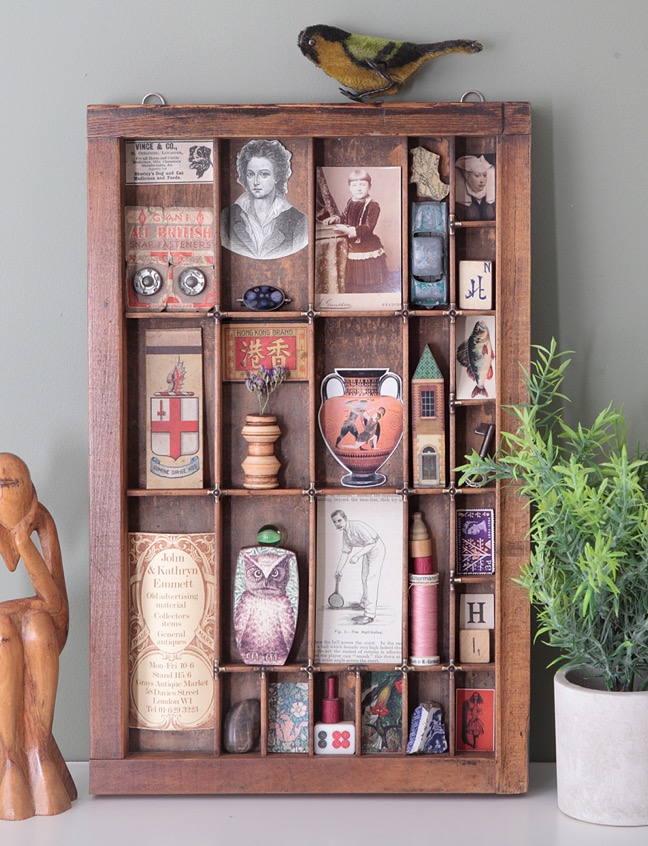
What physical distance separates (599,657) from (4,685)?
3.65 feet

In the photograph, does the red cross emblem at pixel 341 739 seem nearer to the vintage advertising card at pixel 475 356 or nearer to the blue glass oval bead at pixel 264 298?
the vintage advertising card at pixel 475 356

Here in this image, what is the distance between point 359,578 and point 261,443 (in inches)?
13.8

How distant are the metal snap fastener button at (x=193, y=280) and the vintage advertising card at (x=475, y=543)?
0.71 meters

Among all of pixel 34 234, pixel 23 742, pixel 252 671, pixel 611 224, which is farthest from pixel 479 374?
pixel 23 742

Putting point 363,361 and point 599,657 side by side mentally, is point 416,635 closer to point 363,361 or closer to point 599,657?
point 599,657

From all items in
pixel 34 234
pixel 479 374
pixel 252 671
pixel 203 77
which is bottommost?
pixel 252 671

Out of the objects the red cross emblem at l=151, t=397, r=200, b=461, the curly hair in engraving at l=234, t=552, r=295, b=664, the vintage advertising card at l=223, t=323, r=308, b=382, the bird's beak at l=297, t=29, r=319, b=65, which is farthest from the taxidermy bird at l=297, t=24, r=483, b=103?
the curly hair in engraving at l=234, t=552, r=295, b=664

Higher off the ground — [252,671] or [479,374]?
[479,374]

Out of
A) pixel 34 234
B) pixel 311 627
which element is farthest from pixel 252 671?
pixel 34 234

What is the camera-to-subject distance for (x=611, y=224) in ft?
6.39

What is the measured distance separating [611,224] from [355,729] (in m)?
1.19

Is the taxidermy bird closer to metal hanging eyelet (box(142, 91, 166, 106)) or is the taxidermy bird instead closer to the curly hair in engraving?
metal hanging eyelet (box(142, 91, 166, 106))

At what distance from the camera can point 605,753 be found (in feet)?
5.45

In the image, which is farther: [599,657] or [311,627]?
[311,627]
